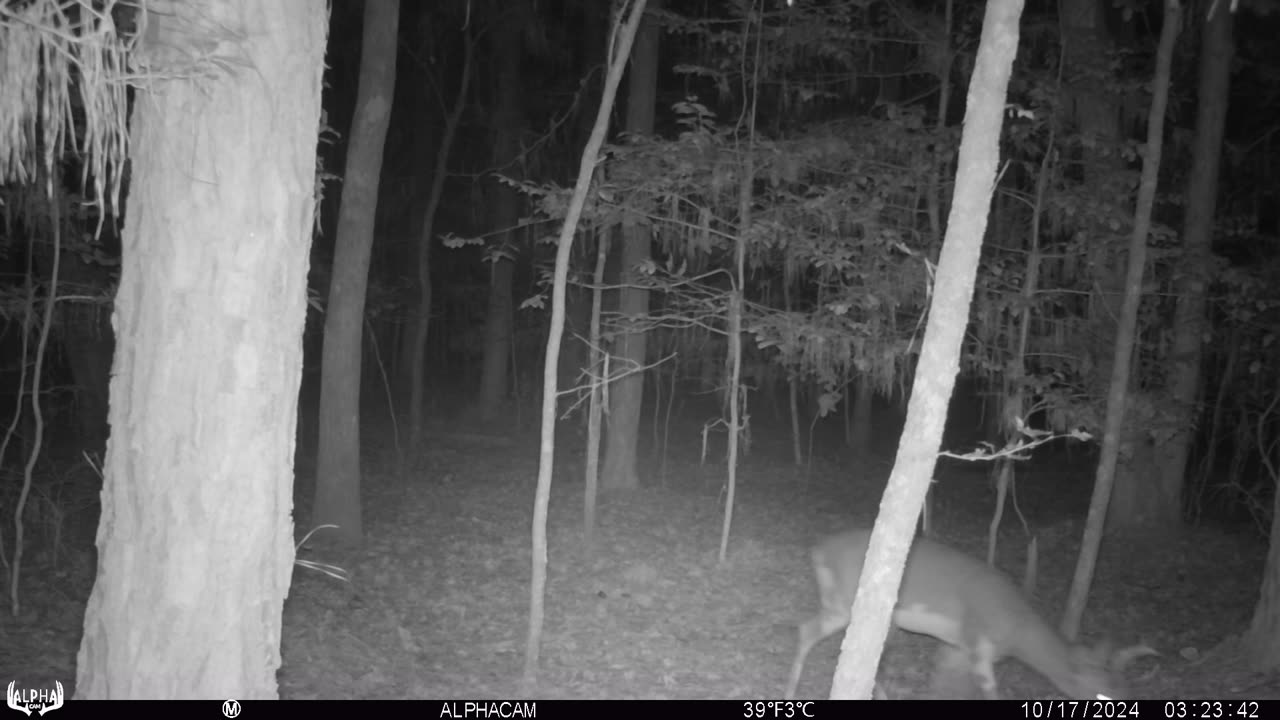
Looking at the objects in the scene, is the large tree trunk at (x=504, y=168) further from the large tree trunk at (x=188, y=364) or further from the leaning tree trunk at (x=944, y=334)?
the large tree trunk at (x=188, y=364)

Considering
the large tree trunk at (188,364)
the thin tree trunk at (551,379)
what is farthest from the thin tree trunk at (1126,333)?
the large tree trunk at (188,364)

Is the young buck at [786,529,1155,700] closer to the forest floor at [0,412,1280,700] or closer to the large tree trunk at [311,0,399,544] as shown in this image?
the forest floor at [0,412,1280,700]

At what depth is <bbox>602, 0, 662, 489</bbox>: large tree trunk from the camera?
1383 centimetres

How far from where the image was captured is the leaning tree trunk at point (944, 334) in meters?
4.79

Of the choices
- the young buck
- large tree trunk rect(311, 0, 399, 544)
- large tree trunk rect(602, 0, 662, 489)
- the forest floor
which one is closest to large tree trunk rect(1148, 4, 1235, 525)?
the forest floor

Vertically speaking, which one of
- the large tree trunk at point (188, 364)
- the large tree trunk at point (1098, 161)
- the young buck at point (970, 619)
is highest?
the large tree trunk at point (1098, 161)

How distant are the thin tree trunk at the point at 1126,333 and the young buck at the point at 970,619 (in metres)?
1.03

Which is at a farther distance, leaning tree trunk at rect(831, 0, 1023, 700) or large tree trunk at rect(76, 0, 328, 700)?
leaning tree trunk at rect(831, 0, 1023, 700)

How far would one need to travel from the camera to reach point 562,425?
75.8 ft

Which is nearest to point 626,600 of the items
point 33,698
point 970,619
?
point 970,619

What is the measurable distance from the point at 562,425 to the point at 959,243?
1881 centimetres

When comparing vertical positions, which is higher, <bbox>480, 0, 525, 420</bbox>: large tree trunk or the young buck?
<bbox>480, 0, 525, 420</bbox>: large tree trunk

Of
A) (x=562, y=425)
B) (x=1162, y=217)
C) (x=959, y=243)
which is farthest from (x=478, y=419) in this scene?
(x=959, y=243)

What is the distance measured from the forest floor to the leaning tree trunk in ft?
8.88
